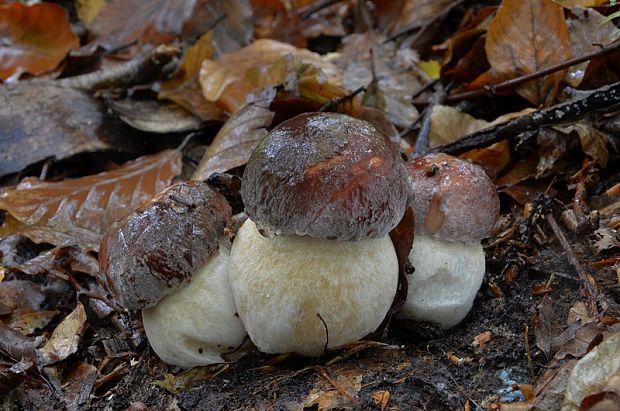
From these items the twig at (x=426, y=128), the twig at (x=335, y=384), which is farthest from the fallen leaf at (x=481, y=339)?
the twig at (x=426, y=128)

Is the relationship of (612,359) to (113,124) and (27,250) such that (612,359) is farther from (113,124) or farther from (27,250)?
(113,124)

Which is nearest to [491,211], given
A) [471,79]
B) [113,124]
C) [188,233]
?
[188,233]

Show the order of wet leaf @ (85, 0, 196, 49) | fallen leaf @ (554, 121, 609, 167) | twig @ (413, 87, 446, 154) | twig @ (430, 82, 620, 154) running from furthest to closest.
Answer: wet leaf @ (85, 0, 196, 49)
twig @ (413, 87, 446, 154)
fallen leaf @ (554, 121, 609, 167)
twig @ (430, 82, 620, 154)

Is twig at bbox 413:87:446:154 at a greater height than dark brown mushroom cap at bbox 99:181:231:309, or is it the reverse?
dark brown mushroom cap at bbox 99:181:231:309

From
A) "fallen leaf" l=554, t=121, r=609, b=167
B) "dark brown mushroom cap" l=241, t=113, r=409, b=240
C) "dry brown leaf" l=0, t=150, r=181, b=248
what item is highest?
"dark brown mushroom cap" l=241, t=113, r=409, b=240

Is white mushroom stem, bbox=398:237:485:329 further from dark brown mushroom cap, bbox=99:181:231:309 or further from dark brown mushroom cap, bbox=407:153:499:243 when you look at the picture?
dark brown mushroom cap, bbox=99:181:231:309

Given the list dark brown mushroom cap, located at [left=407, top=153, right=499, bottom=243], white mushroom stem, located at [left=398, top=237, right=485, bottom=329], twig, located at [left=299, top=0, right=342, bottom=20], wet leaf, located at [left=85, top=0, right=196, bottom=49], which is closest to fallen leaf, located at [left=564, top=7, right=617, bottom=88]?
dark brown mushroom cap, located at [left=407, top=153, right=499, bottom=243]
